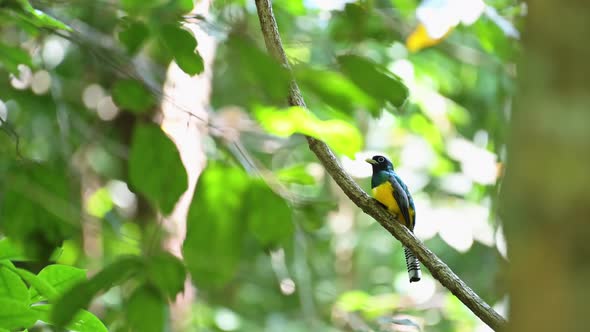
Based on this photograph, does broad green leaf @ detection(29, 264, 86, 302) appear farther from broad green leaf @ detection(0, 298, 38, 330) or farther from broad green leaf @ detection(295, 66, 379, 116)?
broad green leaf @ detection(295, 66, 379, 116)

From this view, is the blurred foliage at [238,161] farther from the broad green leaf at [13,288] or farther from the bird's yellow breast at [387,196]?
the bird's yellow breast at [387,196]

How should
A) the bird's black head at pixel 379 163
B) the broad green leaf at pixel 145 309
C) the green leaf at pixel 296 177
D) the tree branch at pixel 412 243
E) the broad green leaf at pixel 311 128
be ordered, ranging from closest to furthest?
the broad green leaf at pixel 145 309
the broad green leaf at pixel 311 128
the green leaf at pixel 296 177
the tree branch at pixel 412 243
the bird's black head at pixel 379 163

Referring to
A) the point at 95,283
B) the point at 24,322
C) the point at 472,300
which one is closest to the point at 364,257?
the point at 472,300

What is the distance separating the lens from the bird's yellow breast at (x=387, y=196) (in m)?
3.42

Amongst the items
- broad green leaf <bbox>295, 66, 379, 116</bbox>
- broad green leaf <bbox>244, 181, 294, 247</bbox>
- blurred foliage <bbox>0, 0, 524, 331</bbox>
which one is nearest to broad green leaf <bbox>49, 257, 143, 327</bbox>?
blurred foliage <bbox>0, 0, 524, 331</bbox>

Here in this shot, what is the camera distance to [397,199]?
3.42 metres

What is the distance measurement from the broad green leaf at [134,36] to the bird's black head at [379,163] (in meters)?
2.26

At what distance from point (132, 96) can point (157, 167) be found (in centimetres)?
33

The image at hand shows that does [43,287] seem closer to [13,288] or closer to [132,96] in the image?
[13,288]

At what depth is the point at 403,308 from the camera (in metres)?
5.23

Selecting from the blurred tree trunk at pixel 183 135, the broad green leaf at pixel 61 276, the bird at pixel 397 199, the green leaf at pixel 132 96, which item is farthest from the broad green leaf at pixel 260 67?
the blurred tree trunk at pixel 183 135

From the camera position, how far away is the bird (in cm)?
338

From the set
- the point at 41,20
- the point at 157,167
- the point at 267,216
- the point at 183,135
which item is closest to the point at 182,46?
the point at 157,167

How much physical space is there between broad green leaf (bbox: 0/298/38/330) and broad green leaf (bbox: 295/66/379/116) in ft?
3.01
